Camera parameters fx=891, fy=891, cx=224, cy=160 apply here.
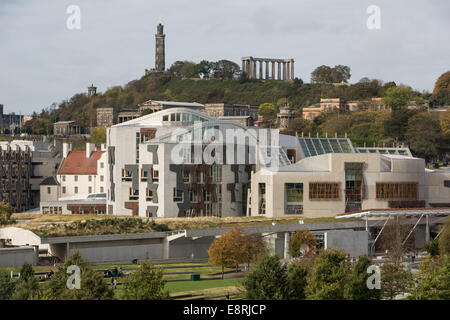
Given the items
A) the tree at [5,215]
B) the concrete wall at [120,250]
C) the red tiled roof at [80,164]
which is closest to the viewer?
the concrete wall at [120,250]

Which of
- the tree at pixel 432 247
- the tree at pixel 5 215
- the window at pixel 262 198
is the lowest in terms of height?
the tree at pixel 432 247

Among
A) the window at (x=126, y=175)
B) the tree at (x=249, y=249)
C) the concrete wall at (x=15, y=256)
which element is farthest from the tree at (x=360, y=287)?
the window at (x=126, y=175)

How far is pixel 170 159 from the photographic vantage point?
91.8 metres

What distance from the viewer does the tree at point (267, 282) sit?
49.9m

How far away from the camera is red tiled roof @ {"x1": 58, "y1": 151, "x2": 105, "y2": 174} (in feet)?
395

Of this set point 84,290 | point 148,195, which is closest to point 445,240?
point 148,195

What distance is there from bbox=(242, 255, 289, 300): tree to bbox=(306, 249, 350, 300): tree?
5.62 ft

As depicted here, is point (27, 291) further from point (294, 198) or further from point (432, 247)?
point (294, 198)

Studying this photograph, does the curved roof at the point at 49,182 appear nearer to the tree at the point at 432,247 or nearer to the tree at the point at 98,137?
the tree at the point at 98,137

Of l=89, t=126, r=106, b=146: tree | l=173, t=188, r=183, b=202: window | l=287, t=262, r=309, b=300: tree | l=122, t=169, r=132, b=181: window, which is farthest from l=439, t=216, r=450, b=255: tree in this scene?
l=89, t=126, r=106, b=146: tree

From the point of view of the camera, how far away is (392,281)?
54.7 meters

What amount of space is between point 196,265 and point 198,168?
21.4m

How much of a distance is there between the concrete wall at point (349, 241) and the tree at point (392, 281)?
23973 millimetres

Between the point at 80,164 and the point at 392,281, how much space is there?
73488 millimetres
